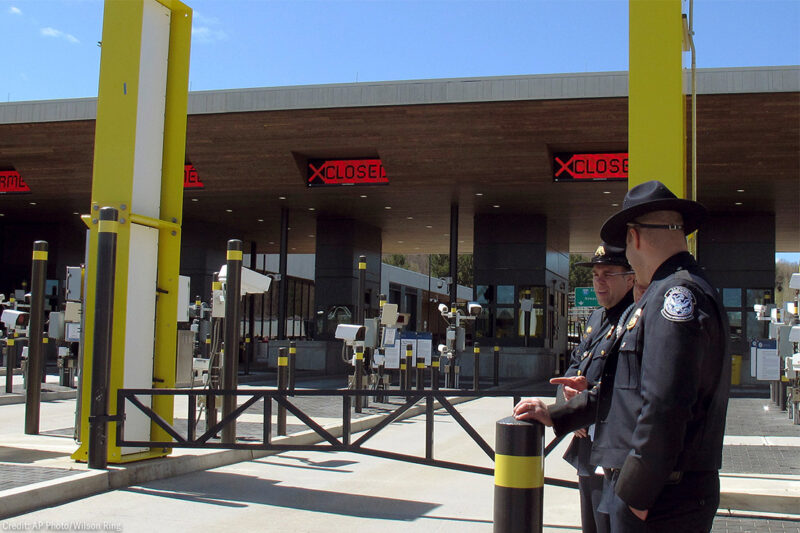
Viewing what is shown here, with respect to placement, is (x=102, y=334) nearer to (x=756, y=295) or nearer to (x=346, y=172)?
(x=346, y=172)

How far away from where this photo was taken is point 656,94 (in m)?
7.25

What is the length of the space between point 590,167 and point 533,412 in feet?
65.2

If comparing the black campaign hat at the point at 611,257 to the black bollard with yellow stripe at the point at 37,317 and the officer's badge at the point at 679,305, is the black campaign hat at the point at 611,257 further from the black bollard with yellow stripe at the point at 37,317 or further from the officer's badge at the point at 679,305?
the black bollard with yellow stripe at the point at 37,317

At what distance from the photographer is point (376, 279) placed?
32344 millimetres

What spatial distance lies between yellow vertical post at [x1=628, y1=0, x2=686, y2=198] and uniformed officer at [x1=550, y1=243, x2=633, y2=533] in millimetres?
2377

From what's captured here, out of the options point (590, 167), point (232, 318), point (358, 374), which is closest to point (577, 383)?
point (232, 318)

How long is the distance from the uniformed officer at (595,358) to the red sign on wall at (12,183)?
25.2m

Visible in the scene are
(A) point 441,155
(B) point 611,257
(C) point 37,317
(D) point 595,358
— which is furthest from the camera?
(A) point 441,155

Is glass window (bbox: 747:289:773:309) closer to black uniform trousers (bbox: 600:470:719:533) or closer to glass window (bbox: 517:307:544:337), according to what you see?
glass window (bbox: 517:307:544:337)

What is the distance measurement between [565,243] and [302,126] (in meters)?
16.3

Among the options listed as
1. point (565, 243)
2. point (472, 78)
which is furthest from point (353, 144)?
point (565, 243)

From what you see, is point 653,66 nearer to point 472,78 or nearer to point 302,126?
point 472,78

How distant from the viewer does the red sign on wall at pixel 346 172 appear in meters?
24.0

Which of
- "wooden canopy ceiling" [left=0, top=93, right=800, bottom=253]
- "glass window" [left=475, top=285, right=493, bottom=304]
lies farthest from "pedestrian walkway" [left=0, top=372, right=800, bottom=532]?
"glass window" [left=475, top=285, right=493, bottom=304]
